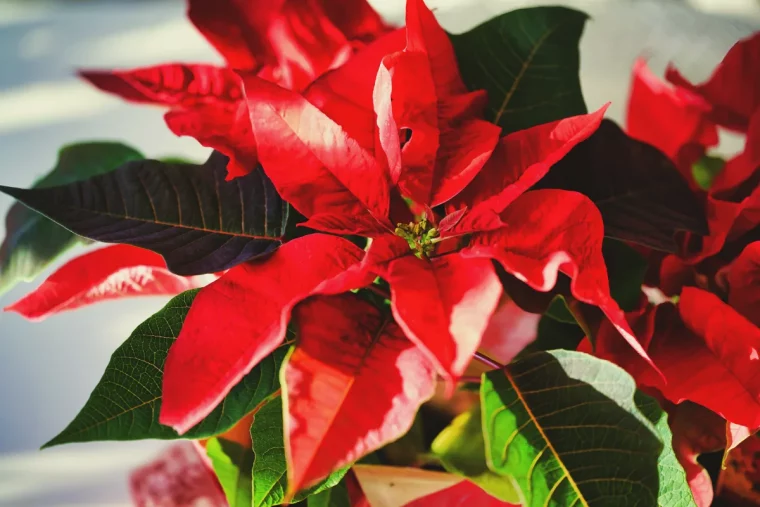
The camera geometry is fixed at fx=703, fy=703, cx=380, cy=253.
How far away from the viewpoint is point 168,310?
0.90ft

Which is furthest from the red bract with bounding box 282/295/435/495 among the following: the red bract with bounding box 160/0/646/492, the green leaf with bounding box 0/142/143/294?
the green leaf with bounding box 0/142/143/294

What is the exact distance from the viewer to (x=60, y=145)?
731 millimetres

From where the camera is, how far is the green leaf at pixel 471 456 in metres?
0.31

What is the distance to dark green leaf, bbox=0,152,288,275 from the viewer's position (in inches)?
10.9

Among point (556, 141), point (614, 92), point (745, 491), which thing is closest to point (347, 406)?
point (556, 141)

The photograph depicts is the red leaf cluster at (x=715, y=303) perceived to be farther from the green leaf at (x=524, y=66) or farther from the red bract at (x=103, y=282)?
the red bract at (x=103, y=282)

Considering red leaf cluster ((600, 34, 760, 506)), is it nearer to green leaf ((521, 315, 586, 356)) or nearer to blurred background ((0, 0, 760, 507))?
green leaf ((521, 315, 586, 356))

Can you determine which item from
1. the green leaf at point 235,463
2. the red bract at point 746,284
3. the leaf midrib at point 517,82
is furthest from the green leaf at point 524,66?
the green leaf at point 235,463

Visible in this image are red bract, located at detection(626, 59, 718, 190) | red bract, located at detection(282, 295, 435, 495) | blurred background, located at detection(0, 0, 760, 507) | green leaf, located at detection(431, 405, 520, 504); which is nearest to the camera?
red bract, located at detection(282, 295, 435, 495)

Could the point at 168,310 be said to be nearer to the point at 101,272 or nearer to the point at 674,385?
the point at 101,272

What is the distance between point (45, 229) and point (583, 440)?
12.6 inches

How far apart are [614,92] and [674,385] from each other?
44cm

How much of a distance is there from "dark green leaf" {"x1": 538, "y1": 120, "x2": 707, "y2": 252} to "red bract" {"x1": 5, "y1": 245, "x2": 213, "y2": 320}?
0.59 feet

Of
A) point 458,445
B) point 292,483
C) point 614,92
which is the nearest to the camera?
point 292,483
